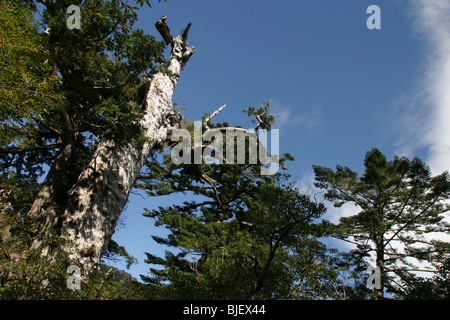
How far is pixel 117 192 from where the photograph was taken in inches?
256

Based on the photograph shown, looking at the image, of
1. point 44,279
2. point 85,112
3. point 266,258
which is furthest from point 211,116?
point 44,279

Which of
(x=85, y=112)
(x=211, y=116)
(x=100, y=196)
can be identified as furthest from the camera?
(x=211, y=116)

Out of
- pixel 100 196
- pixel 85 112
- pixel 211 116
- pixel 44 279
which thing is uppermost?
pixel 211 116

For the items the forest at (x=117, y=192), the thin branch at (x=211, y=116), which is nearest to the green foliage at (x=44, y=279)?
the forest at (x=117, y=192)

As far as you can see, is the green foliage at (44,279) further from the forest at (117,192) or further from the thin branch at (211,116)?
the thin branch at (211,116)

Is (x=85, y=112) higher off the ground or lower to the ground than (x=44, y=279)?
higher

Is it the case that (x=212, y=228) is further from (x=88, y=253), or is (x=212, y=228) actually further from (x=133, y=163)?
(x=88, y=253)

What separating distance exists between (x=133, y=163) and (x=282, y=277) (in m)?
4.69

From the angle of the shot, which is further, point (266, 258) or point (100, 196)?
point (266, 258)

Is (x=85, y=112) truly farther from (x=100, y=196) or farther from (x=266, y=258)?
(x=266, y=258)

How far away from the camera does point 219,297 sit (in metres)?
6.16

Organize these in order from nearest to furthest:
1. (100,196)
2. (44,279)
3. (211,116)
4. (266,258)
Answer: (44,279) < (100,196) < (266,258) < (211,116)

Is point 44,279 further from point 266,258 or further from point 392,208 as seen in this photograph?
point 392,208
